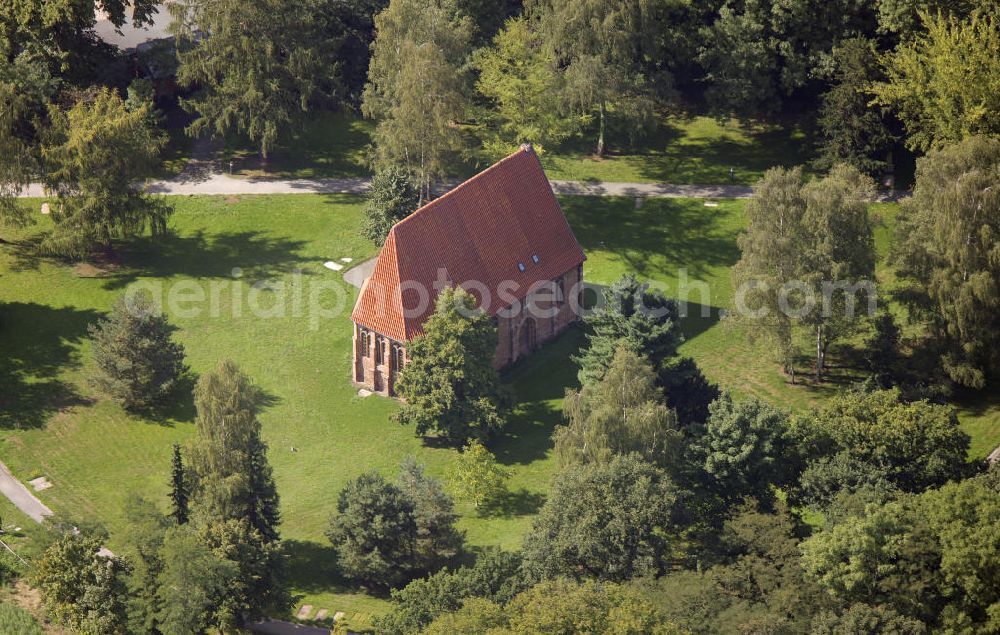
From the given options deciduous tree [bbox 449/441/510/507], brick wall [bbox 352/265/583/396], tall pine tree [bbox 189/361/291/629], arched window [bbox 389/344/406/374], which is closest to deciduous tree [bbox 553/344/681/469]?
deciduous tree [bbox 449/441/510/507]

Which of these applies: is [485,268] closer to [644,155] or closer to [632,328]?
[632,328]

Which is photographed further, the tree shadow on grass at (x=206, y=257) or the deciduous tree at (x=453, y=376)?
the tree shadow on grass at (x=206, y=257)

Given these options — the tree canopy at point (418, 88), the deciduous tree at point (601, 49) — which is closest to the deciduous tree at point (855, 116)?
the deciduous tree at point (601, 49)

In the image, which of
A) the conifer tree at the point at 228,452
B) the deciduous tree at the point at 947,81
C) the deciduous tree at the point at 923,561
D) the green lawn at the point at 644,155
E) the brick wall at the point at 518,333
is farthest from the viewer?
the green lawn at the point at 644,155

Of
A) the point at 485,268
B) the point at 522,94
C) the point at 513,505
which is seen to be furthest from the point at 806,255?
A: the point at 522,94

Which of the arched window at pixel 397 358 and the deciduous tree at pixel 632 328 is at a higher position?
the deciduous tree at pixel 632 328

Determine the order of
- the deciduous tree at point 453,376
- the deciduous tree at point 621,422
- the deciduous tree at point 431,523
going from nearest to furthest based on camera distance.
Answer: the deciduous tree at point 621,422 → the deciduous tree at point 431,523 → the deciduous tree at point 453,376

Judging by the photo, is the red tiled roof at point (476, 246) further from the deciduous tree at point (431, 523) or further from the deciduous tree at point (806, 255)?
the deciduous tree at point (806, 255)
